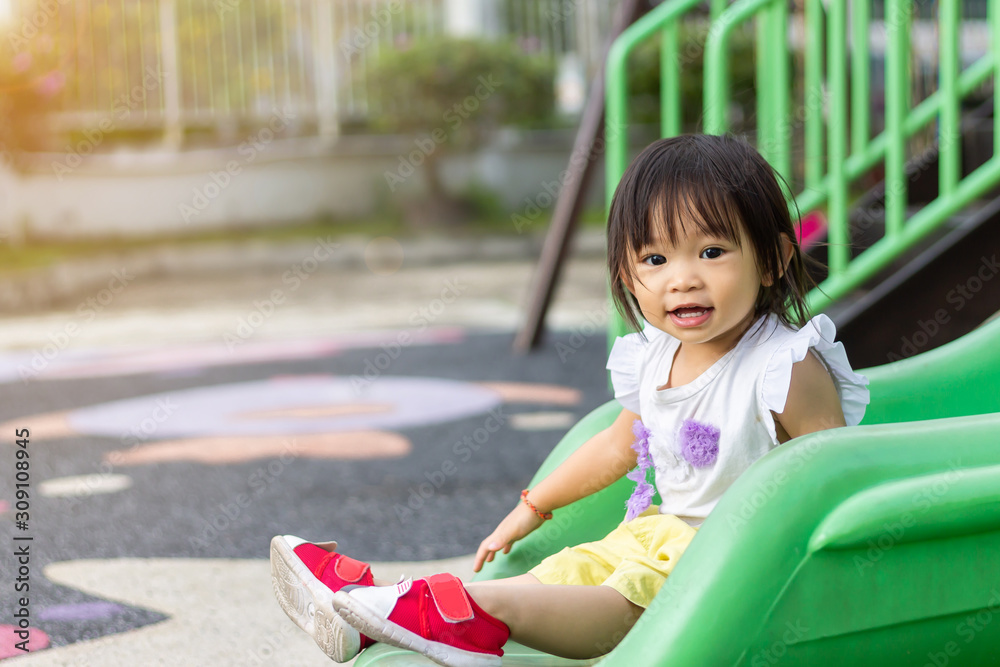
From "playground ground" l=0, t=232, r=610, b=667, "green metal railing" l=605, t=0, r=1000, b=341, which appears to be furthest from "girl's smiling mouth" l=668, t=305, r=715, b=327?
"green metal railing" l=605, t=0, r=1000, b=341

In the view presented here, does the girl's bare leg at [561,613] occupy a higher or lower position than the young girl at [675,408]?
lower

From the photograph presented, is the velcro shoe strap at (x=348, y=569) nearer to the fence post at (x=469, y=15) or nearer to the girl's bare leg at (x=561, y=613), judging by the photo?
the girl's bare leg at (x=561, y=613)

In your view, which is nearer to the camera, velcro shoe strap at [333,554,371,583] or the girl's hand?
velcro shoe strap at [333,554,371,583]

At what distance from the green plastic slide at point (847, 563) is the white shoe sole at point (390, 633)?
0.03 metres

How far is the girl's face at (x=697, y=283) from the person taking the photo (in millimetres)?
996

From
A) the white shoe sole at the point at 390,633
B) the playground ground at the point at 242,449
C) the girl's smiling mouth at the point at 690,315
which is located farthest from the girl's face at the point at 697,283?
the playground ground at the point at 242,449

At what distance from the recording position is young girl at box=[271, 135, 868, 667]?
38.4 inches

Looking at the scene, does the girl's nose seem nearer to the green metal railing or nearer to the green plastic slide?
the green plastic slide

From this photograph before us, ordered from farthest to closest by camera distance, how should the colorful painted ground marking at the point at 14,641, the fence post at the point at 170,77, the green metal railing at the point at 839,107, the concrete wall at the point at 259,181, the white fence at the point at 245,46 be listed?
the fence post at the point at 170,77, the white fence at the point at 245,46, the concrete wall at the point at 259,181, the green metal railing at the point at 839,107, the colorful painted ground marking at the point at 14,641

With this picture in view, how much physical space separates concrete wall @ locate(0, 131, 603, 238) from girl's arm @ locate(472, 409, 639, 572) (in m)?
5.95

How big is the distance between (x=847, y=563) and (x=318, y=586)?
49cm

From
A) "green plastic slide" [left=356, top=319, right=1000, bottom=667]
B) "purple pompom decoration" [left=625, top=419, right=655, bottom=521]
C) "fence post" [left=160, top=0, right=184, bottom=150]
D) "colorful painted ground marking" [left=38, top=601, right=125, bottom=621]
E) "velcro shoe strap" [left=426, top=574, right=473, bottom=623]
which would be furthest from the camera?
"fence post" [left=160, top=0, right=184, bottom=150]

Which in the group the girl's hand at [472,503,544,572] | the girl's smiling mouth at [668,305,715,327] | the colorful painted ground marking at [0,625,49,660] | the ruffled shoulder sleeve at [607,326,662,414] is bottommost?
the colorful painted ground marking at [0,625,49,660]

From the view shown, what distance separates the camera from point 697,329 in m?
1.02
